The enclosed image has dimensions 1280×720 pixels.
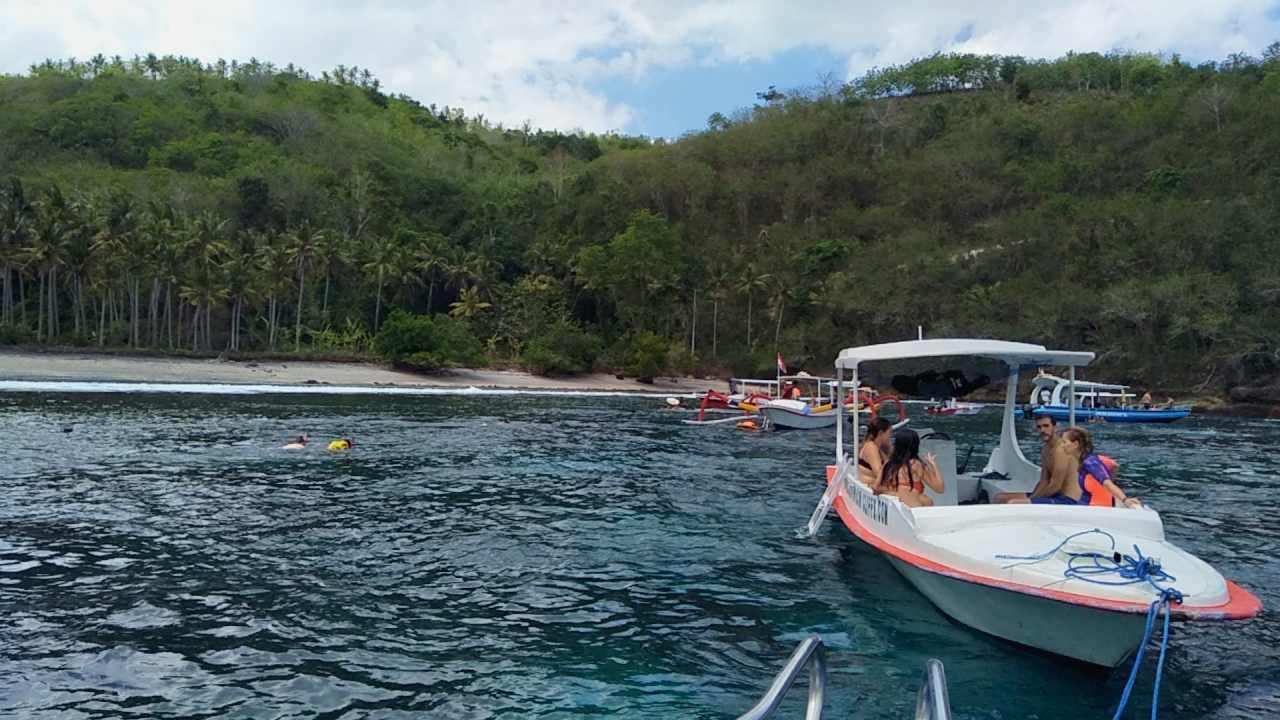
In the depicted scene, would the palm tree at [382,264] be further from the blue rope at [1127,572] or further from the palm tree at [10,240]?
the blue rope at [1127,572]

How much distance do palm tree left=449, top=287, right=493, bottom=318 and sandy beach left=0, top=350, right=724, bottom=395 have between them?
10.9 m

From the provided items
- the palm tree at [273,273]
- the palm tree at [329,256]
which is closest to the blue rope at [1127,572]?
the palm tree at [273,273]

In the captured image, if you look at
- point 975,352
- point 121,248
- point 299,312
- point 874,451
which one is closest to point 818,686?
point 975,352

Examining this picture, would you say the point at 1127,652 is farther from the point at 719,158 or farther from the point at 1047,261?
the point at 719,158

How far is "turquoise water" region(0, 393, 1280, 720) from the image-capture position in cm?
843

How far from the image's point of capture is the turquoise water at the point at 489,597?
8430 millimetres

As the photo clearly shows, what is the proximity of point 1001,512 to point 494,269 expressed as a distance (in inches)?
3642

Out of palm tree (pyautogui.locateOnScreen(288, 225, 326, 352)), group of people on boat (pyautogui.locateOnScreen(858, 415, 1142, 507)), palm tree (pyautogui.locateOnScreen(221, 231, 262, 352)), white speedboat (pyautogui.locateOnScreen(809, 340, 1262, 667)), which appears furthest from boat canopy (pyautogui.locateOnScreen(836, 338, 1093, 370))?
palm tree (pyautogui.locateOnScreen(288, 225, 326, 352))

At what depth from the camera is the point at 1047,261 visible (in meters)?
91.8

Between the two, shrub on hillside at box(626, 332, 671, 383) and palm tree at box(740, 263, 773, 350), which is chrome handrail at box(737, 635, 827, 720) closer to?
shrub on hillside at box(626, 332, 671, 383)

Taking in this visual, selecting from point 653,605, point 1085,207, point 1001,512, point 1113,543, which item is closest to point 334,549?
point 653,605

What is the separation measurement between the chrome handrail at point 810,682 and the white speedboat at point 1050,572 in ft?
13.4

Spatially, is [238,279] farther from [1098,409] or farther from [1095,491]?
[1095,491]

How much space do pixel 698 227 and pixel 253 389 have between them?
2902 inches
